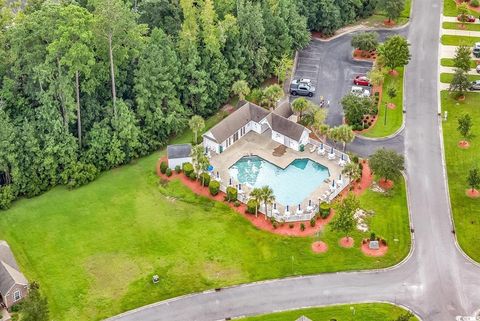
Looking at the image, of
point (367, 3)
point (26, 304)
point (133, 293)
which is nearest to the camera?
point (26, 304)

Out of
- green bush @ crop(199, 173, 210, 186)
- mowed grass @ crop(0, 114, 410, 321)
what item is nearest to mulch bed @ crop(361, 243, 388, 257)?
mowed grass @ crop(0, 114, 410, 321)

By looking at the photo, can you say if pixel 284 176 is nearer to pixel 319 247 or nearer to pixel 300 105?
pixel 300 105

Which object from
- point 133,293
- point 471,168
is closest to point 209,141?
point 133,293

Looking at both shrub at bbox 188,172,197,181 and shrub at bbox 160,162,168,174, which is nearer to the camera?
shrub at bbox 188,172,197,181

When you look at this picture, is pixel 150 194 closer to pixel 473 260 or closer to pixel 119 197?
pixel 119 197

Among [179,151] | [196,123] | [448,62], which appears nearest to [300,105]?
[196,123]

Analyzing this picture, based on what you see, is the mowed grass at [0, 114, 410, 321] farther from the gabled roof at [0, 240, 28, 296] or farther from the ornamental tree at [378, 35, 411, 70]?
the ornamental tree at [378, 35, 411, 70]
